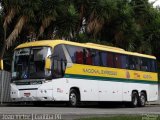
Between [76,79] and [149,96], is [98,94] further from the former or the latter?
[149,96]

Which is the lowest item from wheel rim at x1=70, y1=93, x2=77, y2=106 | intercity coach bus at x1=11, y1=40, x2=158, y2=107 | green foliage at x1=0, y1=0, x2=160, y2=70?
wheel rim at x1=70, y1=93, x2=77, y2=106

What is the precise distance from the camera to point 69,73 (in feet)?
81.9

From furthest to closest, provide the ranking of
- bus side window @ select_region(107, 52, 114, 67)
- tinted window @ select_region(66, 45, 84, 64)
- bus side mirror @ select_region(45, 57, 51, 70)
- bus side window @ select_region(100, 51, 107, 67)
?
bus side window @ select_region(107, 52, 114, 67) → bus side window @ select_region(100, 51, 107, 67) → tinted window @ select_region(66, 45, 84, 64) → bus side mirror @ select_region(45, 57, 51, 70)

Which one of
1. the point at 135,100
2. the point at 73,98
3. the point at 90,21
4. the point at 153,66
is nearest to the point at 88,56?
the point at 73,98

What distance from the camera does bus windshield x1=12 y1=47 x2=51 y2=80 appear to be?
24188 mm

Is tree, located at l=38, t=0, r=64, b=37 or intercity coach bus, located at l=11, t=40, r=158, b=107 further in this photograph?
tree, located at l=38, t=0, r=64, b=37

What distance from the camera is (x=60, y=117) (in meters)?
16.1

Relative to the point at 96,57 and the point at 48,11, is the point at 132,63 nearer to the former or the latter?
the point at 96,57

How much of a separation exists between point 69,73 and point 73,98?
4.36ft

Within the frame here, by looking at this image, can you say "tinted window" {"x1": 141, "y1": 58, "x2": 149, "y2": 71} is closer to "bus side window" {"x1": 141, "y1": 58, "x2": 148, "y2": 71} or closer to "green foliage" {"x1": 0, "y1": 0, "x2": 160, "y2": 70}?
"bus side window" {"x1": 141, "y1": 58, "x2": 148, "y2": 71}

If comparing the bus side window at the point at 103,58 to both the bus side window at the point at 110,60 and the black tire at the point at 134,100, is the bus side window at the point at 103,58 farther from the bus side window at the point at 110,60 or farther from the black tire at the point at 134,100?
the black tire at the point at 134,100

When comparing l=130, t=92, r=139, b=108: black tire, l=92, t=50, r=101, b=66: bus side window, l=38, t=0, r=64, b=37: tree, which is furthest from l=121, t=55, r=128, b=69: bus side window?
l=38, t=0, r=64, b=37: tree

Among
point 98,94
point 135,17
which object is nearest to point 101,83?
point 98,94

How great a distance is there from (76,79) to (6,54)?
8156 mm
